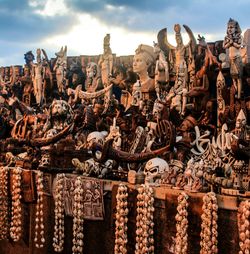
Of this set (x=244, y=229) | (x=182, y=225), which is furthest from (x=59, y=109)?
(x=244, y=229)

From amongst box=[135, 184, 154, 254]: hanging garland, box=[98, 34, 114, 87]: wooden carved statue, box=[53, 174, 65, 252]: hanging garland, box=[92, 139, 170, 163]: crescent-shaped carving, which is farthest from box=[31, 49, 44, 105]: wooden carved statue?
box=[135, 184, 154, 254]: hanging garland

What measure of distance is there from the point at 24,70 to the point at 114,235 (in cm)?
958

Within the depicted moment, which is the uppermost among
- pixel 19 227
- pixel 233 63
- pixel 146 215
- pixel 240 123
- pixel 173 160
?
pixel 233 63

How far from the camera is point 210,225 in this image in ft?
18.0

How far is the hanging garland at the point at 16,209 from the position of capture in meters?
9.18

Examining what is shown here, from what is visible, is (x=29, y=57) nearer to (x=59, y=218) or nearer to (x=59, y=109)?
(x=59, y=109)

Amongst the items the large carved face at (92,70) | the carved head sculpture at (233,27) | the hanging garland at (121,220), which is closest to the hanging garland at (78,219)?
the hanging garland at (121,220)

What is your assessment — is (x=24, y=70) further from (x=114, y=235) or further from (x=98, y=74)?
(x=114, y=235)

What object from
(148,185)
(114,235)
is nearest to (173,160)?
(148,185)

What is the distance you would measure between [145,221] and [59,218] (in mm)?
2046

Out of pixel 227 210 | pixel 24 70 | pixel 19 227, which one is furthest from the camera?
pixel 24 70

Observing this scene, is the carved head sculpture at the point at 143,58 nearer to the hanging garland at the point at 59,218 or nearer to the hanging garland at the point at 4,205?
the hanging garland at the point at 4,205

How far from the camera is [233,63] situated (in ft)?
26.1

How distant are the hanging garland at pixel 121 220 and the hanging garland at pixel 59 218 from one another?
4.59ft
